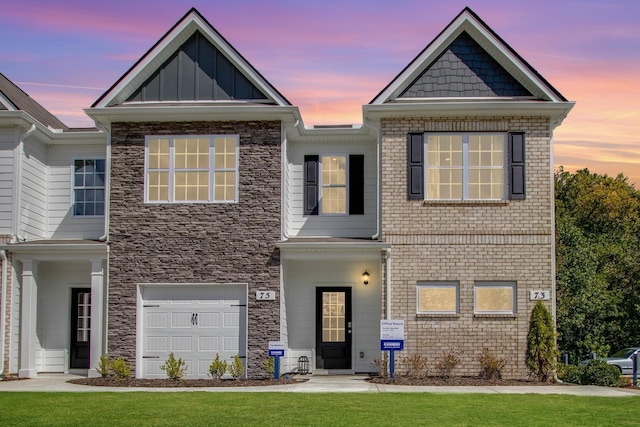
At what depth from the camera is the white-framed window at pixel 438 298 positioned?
21.8 meters

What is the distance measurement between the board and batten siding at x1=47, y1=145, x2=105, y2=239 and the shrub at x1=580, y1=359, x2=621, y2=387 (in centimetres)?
1352

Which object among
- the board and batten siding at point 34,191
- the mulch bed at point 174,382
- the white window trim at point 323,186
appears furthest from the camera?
the white window trim at point 323,186

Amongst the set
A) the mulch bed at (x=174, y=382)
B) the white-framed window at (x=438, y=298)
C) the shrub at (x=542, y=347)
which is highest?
the white-framed window at (x=438, y=298)

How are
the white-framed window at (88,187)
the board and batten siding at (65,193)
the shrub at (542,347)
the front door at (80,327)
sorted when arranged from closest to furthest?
the shrub at (542,347) < the front door at (80,327) < the board and batten siding at (65,193) < the white-framed window at (88,187)

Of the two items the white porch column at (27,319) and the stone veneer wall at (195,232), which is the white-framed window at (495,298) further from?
the white porch column at (27,319)

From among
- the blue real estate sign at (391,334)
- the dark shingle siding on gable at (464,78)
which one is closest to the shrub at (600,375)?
the blue real estate sign at (391,334)

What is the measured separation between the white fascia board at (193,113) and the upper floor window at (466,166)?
11.1 feet

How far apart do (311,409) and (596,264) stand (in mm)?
29499

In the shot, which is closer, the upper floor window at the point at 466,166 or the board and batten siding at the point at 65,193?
the upper floor window at the point at 466,166

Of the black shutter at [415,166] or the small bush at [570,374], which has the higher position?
the black shutter at [415,166]

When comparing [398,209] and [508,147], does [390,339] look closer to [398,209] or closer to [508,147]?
[398,209]

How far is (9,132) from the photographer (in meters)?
22.8

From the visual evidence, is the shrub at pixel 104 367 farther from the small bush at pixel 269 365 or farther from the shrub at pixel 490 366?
the shrub at pixel 490 366

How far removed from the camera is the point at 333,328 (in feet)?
77.2
